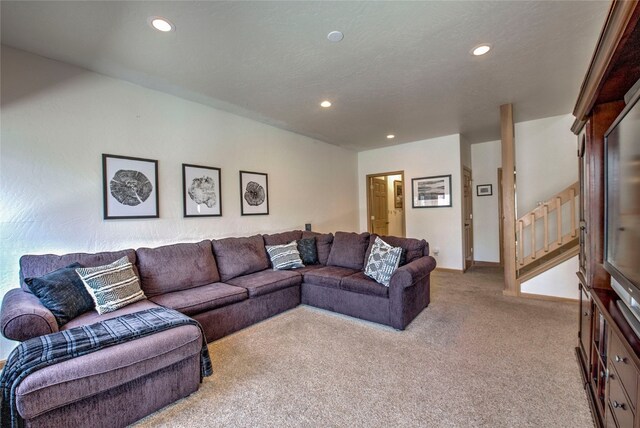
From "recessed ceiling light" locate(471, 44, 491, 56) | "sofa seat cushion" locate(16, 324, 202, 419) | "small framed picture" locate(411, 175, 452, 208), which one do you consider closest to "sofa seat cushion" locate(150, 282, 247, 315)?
"sofa seat cushion" locate(16, 324, 202, 419)

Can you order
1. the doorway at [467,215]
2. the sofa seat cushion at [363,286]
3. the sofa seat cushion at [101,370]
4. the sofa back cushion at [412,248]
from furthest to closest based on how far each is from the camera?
1. the doorway at [467,215]
2. the sofa back cushion at [412,248]
3. the sofa seat cushion at [363,286]
4. the sofa seat cushion at [101,370]

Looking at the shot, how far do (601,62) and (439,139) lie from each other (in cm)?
417

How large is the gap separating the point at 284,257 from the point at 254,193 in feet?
3.61

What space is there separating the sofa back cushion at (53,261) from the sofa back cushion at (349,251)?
7.59 feet

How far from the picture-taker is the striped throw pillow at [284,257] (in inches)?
147

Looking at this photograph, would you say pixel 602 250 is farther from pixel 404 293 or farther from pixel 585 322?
pixel 404 293

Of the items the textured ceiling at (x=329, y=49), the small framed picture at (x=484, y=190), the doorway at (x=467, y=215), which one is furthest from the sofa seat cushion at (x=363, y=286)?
the small framed picture at (x=484, y=190)

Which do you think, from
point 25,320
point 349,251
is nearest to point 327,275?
point 349,251

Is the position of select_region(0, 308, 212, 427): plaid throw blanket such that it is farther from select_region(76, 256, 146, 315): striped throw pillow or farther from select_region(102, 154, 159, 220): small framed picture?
select_region(102, 154, 159, 220): small framed picture

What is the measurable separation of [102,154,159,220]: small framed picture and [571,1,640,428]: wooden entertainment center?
3594 millimetres

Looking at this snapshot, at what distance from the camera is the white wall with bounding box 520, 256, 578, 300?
3.45 m

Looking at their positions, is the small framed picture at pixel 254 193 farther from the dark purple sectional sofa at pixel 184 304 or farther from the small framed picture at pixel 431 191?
the small framed picture at pixel 431 191

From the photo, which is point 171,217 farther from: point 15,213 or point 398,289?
point 398,289

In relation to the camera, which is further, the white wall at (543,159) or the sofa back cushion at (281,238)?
the white wall at (543,159)
